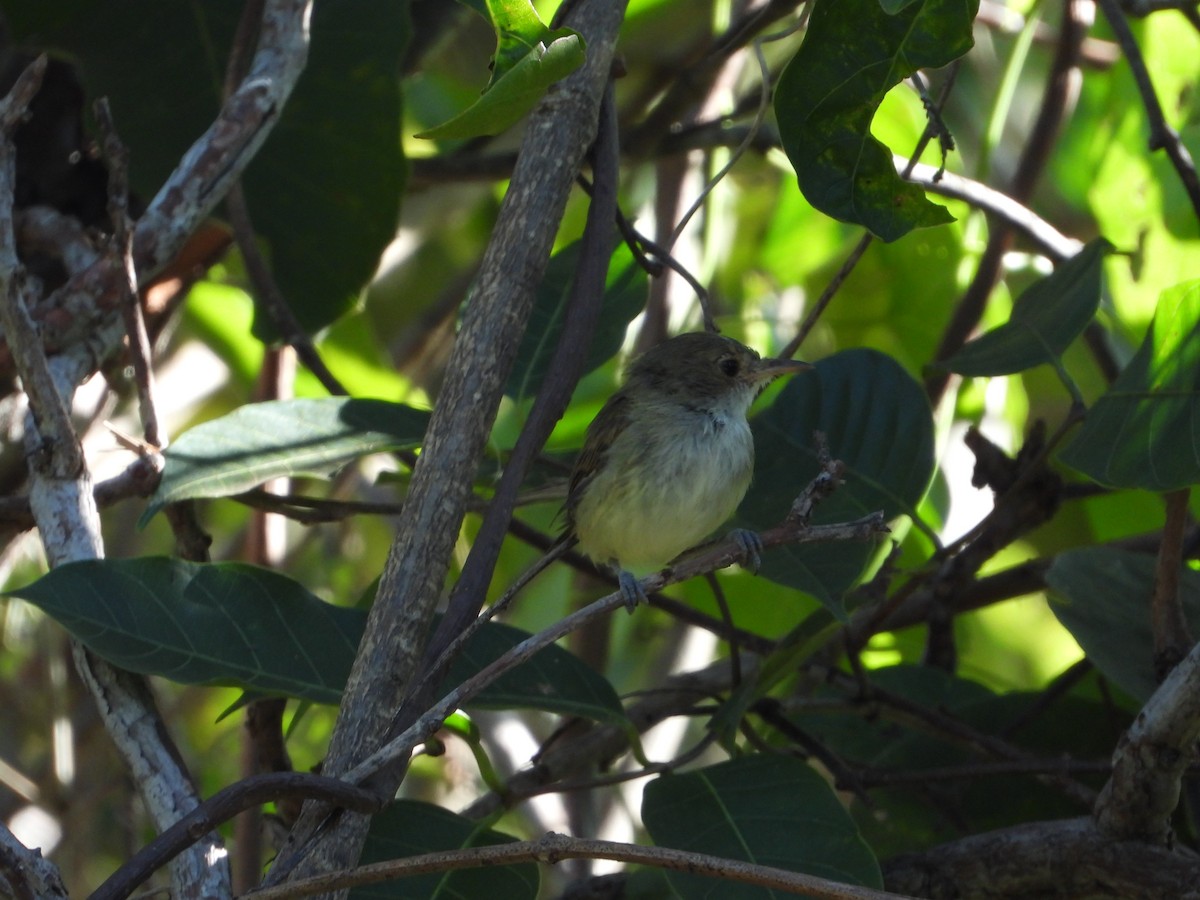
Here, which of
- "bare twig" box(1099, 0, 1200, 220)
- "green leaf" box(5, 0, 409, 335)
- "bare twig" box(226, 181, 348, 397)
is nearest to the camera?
"bare twig" box(1099, 0, 1200, 220)

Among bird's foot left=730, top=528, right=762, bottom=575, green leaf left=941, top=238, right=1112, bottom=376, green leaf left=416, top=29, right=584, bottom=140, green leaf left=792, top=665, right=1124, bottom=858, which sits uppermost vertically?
green leaf left=416, top=29, right=584, bottom=140

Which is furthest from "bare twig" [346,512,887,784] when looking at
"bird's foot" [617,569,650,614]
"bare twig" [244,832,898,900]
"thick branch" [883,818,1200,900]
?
"thick branch" [883,818,1200,900]

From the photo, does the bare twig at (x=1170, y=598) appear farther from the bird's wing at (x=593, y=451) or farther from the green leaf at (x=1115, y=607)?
the bird's wing at (x=593, y=451)

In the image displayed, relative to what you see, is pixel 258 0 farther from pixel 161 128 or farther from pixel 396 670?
pixel 396 670

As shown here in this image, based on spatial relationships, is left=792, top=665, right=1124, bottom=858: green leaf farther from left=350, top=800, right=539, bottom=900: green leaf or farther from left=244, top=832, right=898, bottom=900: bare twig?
left=244, top=832, right=898, bottom=900: bare twig

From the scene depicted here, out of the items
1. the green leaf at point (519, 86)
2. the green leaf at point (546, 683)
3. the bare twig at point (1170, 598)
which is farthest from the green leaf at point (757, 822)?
the green leaf at point (519, 86)

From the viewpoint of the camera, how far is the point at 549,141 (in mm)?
2223

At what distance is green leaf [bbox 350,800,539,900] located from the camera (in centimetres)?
208

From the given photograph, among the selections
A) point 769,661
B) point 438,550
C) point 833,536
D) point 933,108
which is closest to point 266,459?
point 438,550

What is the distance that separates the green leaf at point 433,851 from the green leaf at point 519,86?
3.58 feet

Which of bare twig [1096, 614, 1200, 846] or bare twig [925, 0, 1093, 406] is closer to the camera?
bare twig [1096, 614, 1200, 846]

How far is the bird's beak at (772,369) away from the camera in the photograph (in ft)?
10.1

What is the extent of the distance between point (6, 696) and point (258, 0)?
319cm

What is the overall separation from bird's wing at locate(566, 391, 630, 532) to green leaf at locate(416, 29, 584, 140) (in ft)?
4.24
